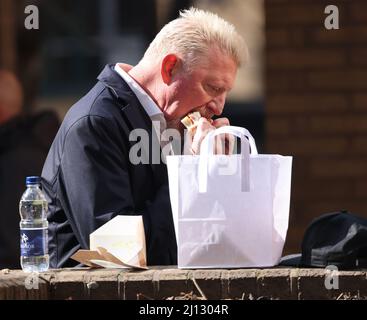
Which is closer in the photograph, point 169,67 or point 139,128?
point 139,128

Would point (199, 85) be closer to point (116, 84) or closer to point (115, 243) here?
point (116, 84)

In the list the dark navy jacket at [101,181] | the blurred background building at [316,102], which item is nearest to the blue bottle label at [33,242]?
the dark navy jacket at [101,181]

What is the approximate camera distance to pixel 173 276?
3.41 m

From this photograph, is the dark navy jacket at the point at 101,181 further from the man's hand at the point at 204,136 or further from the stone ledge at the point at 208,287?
the stone ledge at the point at 208,287

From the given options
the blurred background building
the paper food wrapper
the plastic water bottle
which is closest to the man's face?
the plastic water bottle

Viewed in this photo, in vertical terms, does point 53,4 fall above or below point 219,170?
above

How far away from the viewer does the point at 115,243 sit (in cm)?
363

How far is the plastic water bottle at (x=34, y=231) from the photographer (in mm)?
3684

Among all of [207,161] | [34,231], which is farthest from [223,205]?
[34,231]

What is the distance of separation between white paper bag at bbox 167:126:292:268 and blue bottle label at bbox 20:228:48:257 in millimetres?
458

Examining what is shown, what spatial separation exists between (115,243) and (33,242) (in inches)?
11.2

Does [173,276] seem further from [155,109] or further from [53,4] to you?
[53,4]
